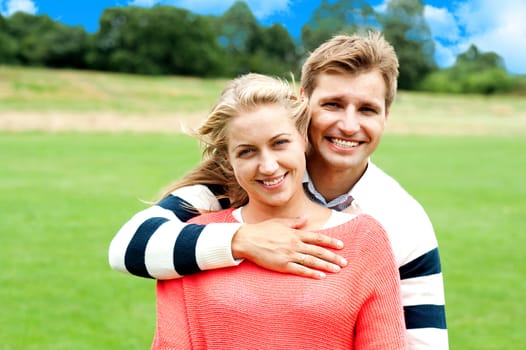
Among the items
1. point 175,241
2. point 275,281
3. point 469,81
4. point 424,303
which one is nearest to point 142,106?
point 469,81

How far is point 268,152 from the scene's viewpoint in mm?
2775

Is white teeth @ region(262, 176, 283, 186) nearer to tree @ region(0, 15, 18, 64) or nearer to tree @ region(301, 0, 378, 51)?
tree @ region(301, 0, 378, 51)

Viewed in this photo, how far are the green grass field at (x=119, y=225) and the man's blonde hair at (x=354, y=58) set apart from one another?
434 cm

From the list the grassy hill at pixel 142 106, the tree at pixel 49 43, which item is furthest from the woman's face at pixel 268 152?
the tree at pixel 49 43

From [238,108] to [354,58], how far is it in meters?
0.79

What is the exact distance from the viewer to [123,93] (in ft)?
165

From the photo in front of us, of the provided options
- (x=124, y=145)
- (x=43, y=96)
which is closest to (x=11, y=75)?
(x=43, y=96)

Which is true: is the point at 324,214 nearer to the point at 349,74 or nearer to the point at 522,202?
the point at 349,74

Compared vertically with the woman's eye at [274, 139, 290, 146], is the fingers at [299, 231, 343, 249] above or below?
below

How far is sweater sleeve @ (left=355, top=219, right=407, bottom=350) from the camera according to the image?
2.59 metres

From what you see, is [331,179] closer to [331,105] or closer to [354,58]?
[331,105]

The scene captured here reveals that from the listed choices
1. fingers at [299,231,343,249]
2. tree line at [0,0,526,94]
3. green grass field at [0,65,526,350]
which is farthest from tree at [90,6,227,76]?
fingers at [299,231,343,249]

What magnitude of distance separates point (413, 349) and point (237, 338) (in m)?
0.89

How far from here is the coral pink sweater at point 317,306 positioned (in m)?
2.60
